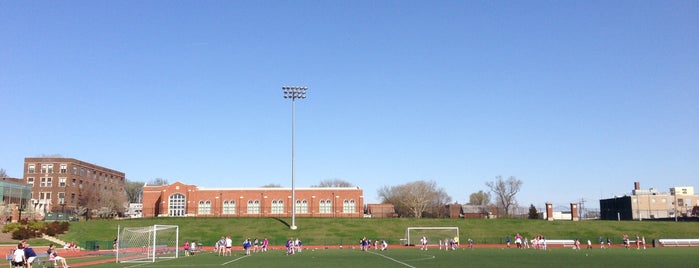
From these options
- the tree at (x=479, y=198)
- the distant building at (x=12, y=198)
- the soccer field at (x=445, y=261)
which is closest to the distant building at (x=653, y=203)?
the tree at (x=479, y=198)

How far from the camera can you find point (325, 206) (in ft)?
359

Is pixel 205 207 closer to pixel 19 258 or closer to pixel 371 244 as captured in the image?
pixel 371 244

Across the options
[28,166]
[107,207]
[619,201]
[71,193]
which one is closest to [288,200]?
[107,207]

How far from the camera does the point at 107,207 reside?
126250 mm

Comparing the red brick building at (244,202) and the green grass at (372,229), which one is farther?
the red brick building at (244,202)

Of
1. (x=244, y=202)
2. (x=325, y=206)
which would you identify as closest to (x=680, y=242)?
(x=325, y=206)

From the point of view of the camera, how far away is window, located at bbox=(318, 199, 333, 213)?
359 feet

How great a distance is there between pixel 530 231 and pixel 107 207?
304ft

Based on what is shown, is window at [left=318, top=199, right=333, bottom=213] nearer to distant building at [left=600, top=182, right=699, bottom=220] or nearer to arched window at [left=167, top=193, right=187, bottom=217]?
arched window at [left=167, top=193, right=187, bottom=217]

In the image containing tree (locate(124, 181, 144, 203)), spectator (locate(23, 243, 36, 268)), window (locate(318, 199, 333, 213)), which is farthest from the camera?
tree (locate(124, 181, 144, 203))

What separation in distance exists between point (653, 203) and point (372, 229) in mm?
98793

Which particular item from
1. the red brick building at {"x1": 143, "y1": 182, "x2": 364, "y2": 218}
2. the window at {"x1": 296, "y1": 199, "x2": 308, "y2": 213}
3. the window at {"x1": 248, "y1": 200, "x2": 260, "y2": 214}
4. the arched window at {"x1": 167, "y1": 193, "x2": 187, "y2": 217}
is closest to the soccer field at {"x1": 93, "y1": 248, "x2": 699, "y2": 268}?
the red brick building at {"x1": 143, "y1": 182, "x2": 364, "y2": 218}

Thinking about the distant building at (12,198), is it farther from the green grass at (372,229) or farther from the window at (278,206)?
the window at (278,206)

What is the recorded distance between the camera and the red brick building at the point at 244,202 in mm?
107750
